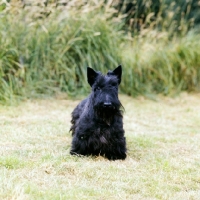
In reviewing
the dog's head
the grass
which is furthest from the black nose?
the grass

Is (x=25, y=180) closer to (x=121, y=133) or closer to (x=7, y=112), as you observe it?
(x=121, y=133)

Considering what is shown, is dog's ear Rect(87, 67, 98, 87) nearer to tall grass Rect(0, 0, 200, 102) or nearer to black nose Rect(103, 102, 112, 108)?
black nose Rect(103, 102, 112, 108)

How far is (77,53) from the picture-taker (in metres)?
9.65

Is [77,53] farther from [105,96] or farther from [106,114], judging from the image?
[105,96]

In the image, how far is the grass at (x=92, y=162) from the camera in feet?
13.0

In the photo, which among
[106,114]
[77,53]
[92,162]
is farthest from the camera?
[77,53]

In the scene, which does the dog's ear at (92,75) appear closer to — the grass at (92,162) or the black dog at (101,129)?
the black dog at (101,129)

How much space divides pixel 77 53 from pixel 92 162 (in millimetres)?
5021

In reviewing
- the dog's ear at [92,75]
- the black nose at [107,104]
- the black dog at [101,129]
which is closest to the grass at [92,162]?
the black dog at [101,129]

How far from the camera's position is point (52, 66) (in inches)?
369

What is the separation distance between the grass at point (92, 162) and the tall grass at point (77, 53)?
0.87 metres

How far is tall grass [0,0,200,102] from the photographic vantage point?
880 cm

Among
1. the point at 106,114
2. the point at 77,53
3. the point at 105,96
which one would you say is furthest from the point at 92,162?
the point at 77,53

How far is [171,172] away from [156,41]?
6.91m
